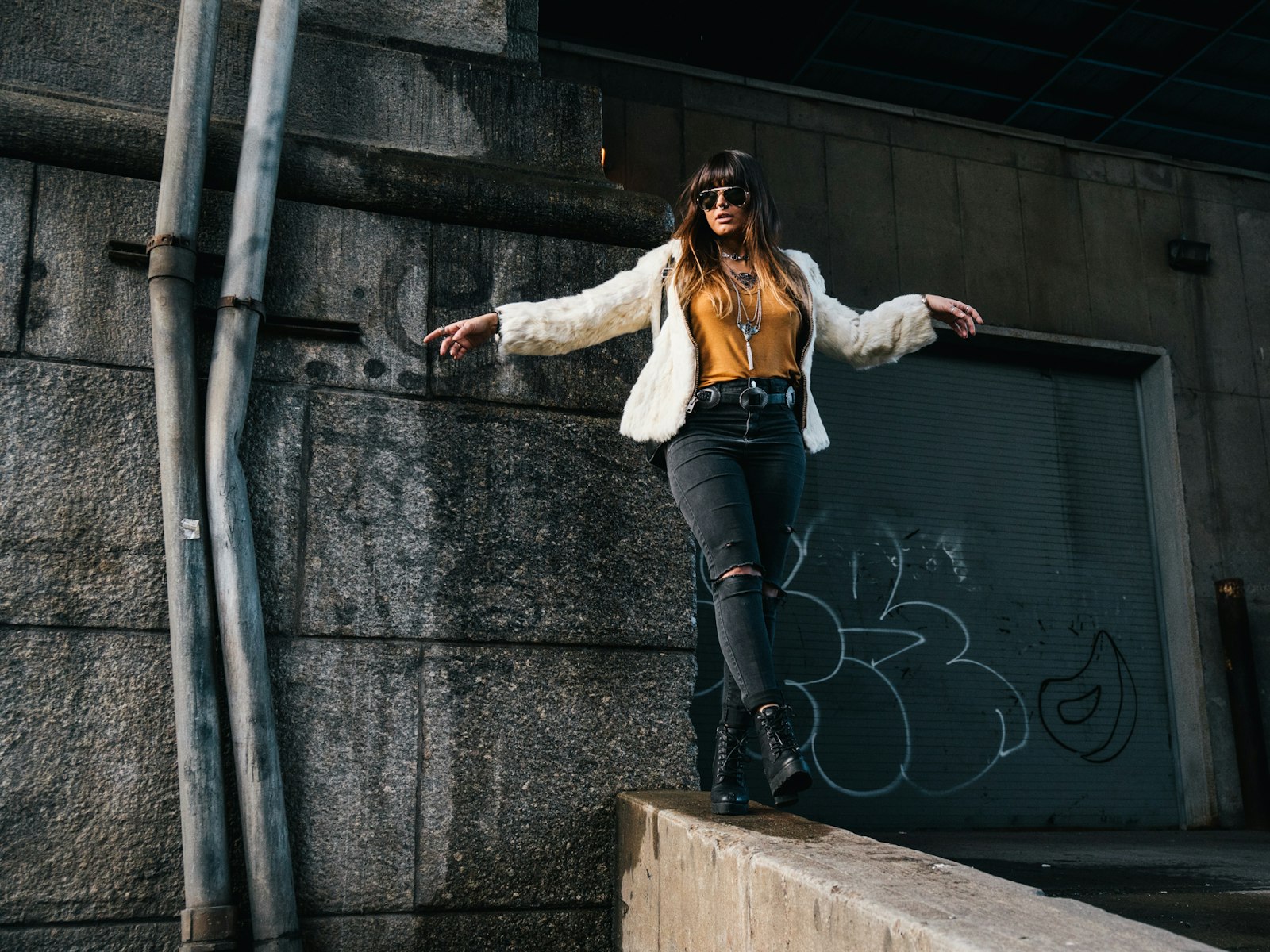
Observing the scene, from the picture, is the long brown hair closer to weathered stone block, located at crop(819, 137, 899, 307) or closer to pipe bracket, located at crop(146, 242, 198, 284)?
pipe bracket, located at crop(146, 242, 198, 284)

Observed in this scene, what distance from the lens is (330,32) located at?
4.04 metres

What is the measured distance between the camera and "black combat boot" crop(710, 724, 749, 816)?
9.91 ft

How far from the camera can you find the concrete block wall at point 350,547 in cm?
320

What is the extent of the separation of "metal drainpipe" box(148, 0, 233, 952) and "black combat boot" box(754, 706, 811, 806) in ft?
4.87

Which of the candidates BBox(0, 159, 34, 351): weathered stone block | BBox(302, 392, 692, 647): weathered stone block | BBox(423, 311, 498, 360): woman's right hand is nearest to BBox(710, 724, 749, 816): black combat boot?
BBox(302, 392, 692, 647): weathered stone block

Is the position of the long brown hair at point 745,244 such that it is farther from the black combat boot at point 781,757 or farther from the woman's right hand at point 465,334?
the black combat boot at point 781,757

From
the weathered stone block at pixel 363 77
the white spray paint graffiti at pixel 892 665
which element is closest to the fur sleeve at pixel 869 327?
the weathered stone block at pixel 363 77

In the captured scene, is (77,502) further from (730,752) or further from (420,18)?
(420,18)

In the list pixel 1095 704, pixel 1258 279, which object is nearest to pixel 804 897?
pixel 1095 704

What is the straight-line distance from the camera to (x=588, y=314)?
344 cm

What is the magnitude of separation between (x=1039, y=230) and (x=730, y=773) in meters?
6.96

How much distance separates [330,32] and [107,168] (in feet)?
3.13

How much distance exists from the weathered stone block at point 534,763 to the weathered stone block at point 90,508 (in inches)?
24.5

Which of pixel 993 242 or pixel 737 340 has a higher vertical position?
pixel 993 242
